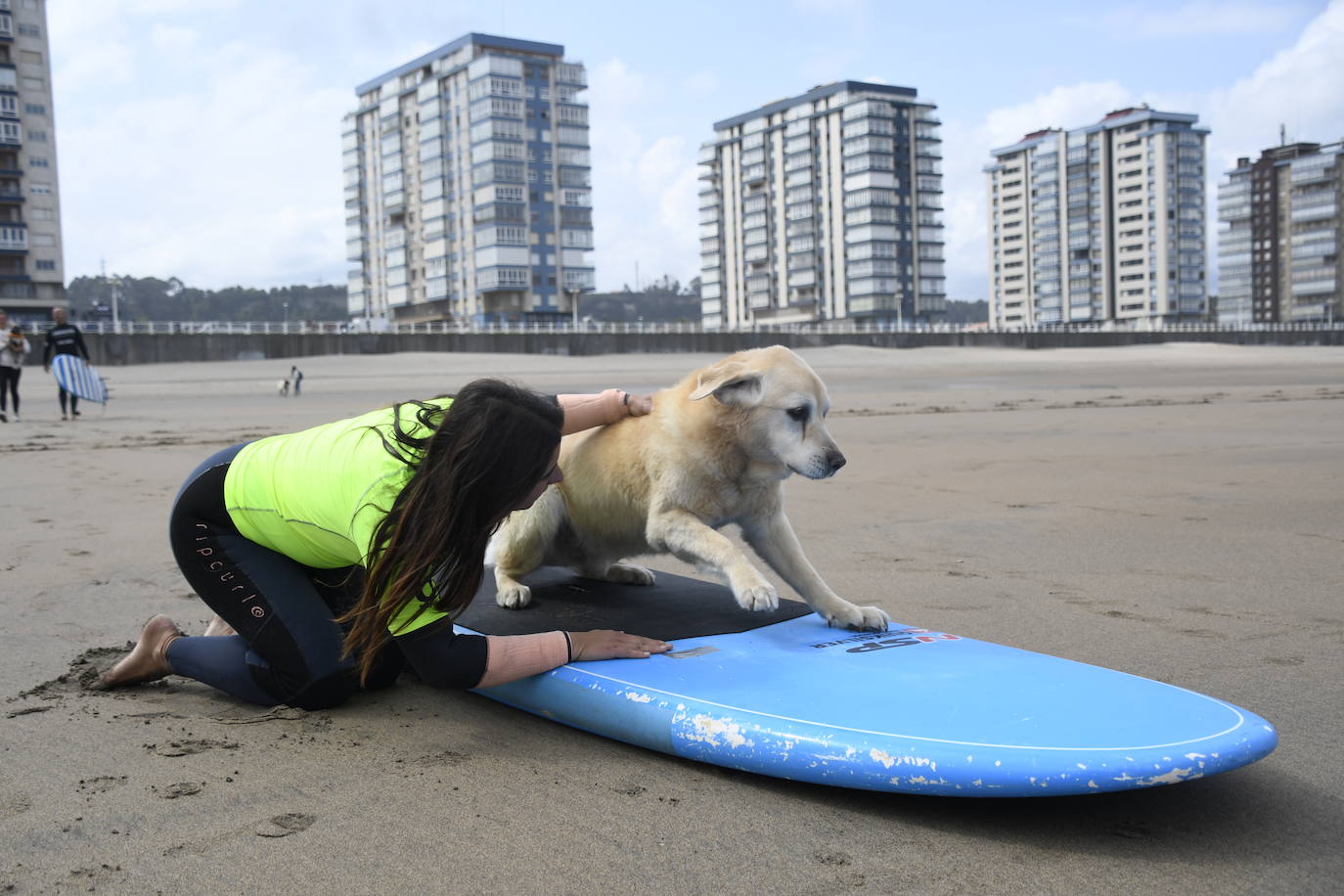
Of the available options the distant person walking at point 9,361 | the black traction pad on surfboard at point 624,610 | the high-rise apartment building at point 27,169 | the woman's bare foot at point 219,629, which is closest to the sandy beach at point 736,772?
the woman's bare foot at point 219,629

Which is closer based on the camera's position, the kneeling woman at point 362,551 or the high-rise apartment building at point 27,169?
the kneeling woman at point 362,551

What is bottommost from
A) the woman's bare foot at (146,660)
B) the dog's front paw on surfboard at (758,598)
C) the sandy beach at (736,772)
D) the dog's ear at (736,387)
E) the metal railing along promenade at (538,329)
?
the sandy beach at (736,772)

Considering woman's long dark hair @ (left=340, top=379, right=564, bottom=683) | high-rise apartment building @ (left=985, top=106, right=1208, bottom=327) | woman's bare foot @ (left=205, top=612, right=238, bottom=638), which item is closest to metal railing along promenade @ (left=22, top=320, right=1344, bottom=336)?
woman's bare foot @ (left=205, top=612, right=238, bottom=638)

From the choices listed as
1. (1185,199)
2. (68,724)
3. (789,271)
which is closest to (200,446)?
(68,724)

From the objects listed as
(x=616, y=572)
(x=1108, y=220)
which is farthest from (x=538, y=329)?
(x=1108, y=220)

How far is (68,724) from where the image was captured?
3289mm

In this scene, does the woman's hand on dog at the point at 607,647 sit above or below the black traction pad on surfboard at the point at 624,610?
above

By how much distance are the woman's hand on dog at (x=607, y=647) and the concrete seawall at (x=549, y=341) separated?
857 inches

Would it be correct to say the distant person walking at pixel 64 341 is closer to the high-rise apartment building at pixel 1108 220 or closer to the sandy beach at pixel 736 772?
the sandy beach at pixel 736 772

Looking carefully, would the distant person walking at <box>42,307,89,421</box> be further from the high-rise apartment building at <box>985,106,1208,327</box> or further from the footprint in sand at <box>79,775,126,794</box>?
the high-rise apartment building at <box>985,106,1208,327</box>

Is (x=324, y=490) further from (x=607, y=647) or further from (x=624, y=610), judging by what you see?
(x=624, y=610)

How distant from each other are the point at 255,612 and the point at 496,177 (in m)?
86.4

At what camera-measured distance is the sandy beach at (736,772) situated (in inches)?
91.1

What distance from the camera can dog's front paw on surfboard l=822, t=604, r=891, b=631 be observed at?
3.79 metres
